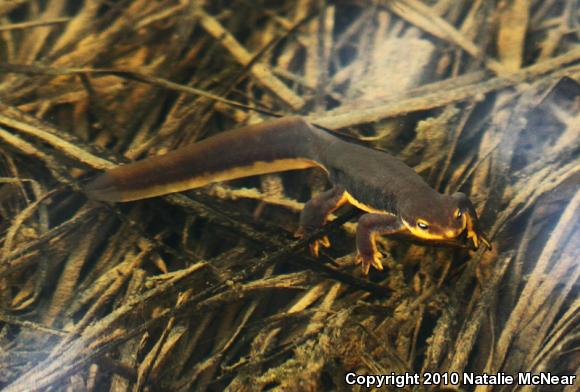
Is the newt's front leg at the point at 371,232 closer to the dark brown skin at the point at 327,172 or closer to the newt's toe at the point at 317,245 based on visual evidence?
the dark brown skin at the point at 327,172

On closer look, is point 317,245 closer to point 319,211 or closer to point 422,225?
point 319,211

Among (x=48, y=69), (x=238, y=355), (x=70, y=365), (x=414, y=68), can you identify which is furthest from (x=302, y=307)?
(x=48, y=69)

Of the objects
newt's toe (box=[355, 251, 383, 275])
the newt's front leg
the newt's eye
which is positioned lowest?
newt's toe (box=[355, 251, 383, 275])

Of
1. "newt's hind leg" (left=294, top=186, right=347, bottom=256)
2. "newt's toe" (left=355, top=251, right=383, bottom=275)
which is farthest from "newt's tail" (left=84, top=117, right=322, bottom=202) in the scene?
"newt's toe" (left=355, top=251, right=383, bottom=275)

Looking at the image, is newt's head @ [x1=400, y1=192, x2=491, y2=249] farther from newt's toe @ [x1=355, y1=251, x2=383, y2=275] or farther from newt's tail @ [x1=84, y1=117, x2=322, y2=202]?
newt's tail @ [x1=84, y1=117, x2=322, y2=202]

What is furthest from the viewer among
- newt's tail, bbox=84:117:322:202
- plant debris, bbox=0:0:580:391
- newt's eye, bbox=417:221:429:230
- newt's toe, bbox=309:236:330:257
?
newt's tail, bbox=84:117:322:202

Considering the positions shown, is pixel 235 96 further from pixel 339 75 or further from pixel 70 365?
pixel 70 365

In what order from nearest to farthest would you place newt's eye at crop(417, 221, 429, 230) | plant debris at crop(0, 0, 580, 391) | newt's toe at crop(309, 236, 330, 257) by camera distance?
Result: plant debris at crop(0, 0, 580, 391)
newt's eye at crop(417, 221, 429, 230)
newt's toe at crop(309, 236, 330, 257)
